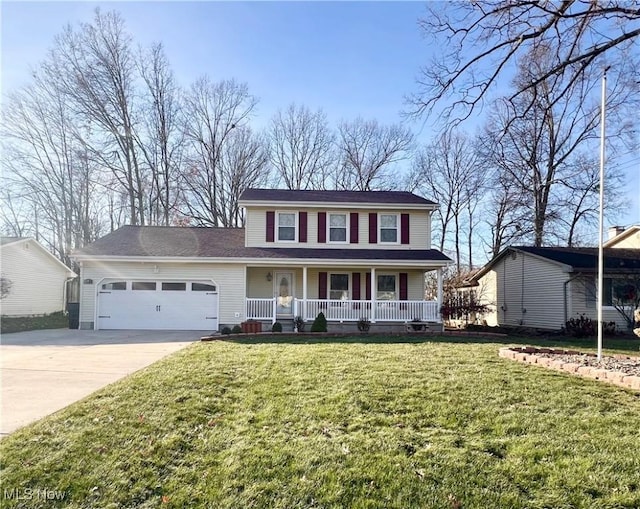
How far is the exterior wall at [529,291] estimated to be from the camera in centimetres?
1598

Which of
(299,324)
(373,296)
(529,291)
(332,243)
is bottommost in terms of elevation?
(299,324)

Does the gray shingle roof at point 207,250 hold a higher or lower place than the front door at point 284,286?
higher

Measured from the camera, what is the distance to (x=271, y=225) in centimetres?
1602

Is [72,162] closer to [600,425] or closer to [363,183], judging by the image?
[363,183]

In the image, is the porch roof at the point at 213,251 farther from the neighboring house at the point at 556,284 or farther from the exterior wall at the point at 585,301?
the exterior wall at the point at 585,301

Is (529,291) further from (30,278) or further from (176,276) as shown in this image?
(30,278)

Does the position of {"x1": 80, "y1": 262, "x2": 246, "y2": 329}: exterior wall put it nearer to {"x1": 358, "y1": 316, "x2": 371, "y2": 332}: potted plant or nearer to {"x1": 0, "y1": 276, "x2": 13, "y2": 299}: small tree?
{"x1": 358, "y1": 316, "x2": 371, "y2": 332}: potted plant

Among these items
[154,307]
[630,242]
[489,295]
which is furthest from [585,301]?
[154,307]

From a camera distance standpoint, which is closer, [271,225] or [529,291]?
[271,225]

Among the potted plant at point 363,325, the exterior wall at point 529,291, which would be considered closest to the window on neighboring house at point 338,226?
the potted plant at point 363,325

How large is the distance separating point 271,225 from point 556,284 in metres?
11.7

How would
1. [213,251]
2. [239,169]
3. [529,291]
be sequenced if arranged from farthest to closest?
[239,169], [529,291], [213,251]

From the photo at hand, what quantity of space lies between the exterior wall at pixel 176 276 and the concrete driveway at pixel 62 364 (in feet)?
6.14

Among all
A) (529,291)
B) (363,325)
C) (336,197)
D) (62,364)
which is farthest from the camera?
(529,291)
